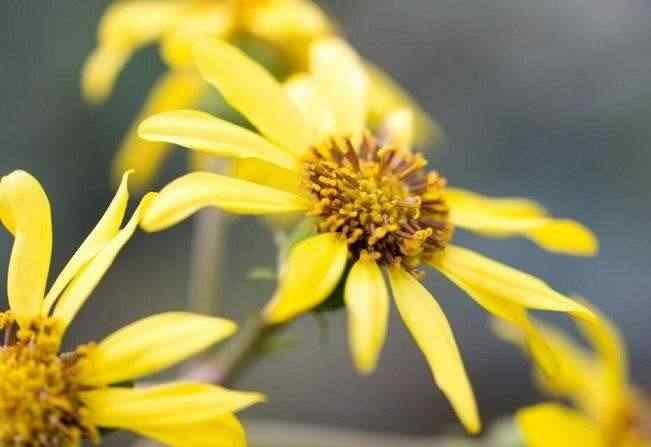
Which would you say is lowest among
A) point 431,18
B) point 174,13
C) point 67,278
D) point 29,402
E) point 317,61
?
point 29,402

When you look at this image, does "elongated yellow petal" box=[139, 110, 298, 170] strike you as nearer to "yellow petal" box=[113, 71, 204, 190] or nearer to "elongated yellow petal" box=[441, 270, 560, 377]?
"elongated yellow petal" box=[441, 270, 560, 377]

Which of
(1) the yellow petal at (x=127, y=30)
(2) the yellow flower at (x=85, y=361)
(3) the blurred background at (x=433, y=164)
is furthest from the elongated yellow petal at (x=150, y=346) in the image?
(3) the blurred background at (x=433, y=164)

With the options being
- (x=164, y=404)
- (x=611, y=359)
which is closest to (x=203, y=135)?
(x=164, y=404)

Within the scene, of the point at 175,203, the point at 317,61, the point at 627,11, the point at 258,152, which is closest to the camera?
the point at 175,203

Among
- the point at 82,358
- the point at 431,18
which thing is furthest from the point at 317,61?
the point at 431,18

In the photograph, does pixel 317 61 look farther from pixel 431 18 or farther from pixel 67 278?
pixel 431 18

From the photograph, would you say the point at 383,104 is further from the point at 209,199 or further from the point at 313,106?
the point at 209,199
